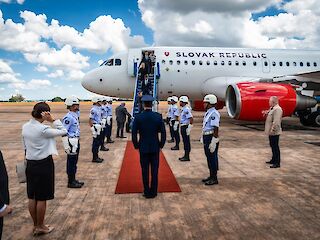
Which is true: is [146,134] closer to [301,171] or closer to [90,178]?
[90,178]

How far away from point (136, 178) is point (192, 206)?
1921mm

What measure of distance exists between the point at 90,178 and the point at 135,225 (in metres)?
2.57

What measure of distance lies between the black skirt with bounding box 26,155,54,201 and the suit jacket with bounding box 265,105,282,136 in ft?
17.2

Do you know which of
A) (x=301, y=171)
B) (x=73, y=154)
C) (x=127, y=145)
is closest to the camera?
(x=73, y=154)

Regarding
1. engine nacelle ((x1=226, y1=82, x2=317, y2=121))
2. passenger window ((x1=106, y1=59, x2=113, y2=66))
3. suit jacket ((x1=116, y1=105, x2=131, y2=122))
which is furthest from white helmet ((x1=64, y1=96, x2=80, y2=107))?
passenger window ((x1=106, y1=59, x2=113, y2=66))

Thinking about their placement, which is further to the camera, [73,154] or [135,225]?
[73,154]

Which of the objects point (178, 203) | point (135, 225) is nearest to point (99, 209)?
point (135, 225)

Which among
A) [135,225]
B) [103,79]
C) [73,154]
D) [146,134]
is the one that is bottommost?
[135,225]

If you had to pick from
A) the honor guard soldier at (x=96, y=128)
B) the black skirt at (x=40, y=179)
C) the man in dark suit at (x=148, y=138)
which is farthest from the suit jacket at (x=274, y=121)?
the black skirt at (x=40, y=179)

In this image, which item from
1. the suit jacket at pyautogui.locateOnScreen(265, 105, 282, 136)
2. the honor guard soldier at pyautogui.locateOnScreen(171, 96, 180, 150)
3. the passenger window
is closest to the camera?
the suit jacket at pyautogui.locateOnScreen(265, 105, 282, 136)

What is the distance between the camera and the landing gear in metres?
15.4

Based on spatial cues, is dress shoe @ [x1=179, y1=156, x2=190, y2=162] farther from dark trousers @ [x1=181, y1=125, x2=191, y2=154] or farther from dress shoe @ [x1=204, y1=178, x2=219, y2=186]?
dress shoe @ [x1=204, y1=178, x2=219, y2=186]

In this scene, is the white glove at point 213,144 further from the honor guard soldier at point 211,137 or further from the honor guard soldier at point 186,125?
the honor guard soldier at point 186,125

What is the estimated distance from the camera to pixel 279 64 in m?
17.5
